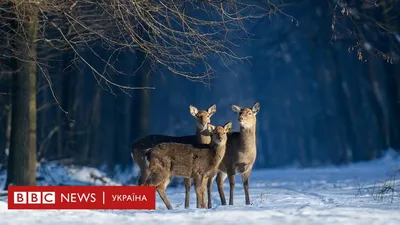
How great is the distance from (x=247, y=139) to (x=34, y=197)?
13.0ft

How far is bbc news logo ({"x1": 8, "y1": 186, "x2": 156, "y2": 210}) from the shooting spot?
44.9 feet

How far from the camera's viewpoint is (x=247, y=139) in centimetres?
1591

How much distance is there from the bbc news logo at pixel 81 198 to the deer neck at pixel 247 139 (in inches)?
83.8

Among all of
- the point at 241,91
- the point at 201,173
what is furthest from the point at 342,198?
the point at 241,91

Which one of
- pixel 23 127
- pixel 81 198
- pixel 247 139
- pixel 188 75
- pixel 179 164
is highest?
pixel 188 75

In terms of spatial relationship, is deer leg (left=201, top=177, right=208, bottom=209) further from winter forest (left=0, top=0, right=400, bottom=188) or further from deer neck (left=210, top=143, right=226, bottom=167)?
winter forest (left=0, top=0, right=400, bottom=188)

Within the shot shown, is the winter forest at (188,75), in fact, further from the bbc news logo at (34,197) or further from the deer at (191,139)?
the bbc news logo at (34,197)

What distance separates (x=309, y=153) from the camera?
65.6 metres

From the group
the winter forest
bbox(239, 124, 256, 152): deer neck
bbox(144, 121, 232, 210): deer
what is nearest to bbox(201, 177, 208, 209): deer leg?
bbox(144, 121, 232, 210): deer

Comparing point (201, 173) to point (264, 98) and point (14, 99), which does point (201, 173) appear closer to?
point (14, 99)

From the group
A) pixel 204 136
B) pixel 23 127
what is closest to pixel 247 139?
pixel 204 136

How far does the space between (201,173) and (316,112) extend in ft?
161

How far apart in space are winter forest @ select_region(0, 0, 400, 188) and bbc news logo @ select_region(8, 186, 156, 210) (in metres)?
1.88

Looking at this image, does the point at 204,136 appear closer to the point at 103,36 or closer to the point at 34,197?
the point at 103,36
